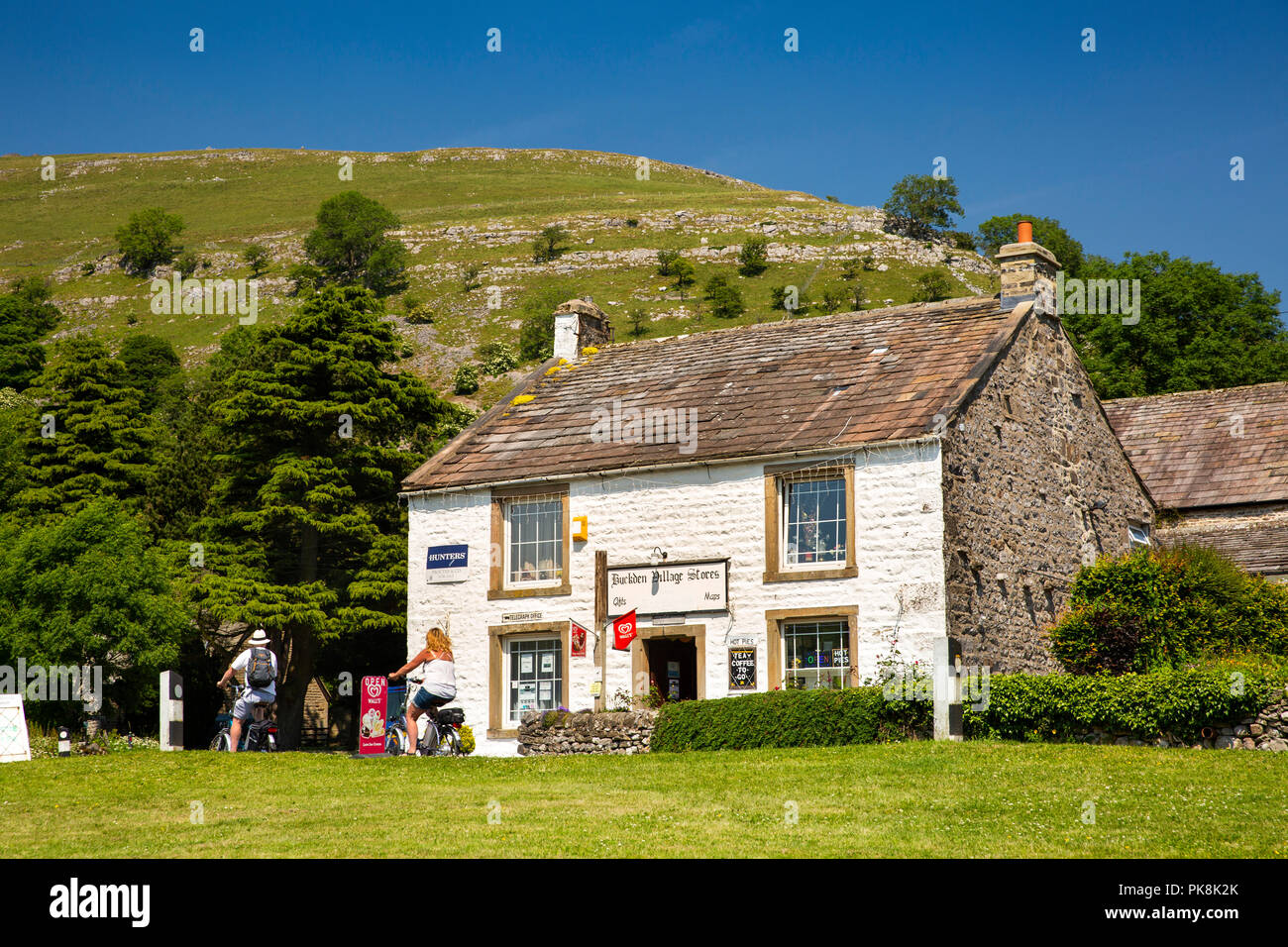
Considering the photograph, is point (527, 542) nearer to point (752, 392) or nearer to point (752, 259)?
point (752, 392)

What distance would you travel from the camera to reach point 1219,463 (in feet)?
105

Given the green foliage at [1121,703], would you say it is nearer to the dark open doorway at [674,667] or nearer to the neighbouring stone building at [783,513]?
the neighbouring stone building at [783,513]

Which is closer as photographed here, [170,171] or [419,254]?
[419,254]

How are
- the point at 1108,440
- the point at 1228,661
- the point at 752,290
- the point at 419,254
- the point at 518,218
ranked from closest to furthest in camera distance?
the point at 1228,661 → the point at 1108,440 → the point at 752,290 → the point at 419,254 → the point at 518,218

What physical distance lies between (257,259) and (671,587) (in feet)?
387

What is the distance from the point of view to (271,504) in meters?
31.3

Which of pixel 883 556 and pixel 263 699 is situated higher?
pixel 883 556

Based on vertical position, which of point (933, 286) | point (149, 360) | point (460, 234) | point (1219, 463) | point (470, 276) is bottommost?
point (1219, 463)

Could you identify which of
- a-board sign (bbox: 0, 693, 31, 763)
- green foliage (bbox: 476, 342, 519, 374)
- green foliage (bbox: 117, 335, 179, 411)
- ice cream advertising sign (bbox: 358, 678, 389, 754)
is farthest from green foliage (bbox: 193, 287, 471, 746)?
green foliage (bbox: 117, 335, 179, 411)

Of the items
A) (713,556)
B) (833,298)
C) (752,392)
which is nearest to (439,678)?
(713,556)

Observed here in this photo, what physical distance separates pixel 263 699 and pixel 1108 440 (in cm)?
1832

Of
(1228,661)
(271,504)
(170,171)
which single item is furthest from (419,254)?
(1228,661)

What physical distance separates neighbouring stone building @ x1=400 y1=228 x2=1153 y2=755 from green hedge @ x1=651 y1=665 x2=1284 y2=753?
6.61ft
